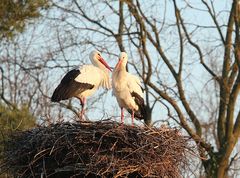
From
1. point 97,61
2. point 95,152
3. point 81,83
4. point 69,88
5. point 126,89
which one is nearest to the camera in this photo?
point 95,152

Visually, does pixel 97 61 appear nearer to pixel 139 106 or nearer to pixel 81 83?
pixel 81 83

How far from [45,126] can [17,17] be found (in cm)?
726

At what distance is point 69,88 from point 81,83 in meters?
0.24

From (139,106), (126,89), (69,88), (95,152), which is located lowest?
(95,152)

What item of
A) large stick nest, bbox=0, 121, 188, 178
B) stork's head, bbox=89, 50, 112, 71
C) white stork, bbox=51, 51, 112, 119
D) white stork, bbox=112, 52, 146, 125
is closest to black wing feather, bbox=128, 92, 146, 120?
white stork, bbox=112, 52, 146, 125

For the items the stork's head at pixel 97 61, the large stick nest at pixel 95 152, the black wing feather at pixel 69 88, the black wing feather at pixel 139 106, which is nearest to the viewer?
the large stick nest at pixel 95 152

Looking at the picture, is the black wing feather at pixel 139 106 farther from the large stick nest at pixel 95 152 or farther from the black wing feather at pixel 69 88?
the large stick nest at pixel 95 152

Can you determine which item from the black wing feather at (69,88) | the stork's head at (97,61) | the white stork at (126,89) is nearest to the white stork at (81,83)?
the black wing feather at (69,88)

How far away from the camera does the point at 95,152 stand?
927cm

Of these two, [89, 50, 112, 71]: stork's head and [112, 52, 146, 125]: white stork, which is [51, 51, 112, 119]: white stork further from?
[112, 52, 146, 125]: white stork

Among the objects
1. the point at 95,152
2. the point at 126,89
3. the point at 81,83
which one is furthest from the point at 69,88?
the point at 95,152

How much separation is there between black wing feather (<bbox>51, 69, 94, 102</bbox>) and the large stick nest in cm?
207

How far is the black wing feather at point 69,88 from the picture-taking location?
11.9m

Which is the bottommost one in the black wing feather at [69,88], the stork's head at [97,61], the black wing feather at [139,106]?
the black wing feather at [139,106]
